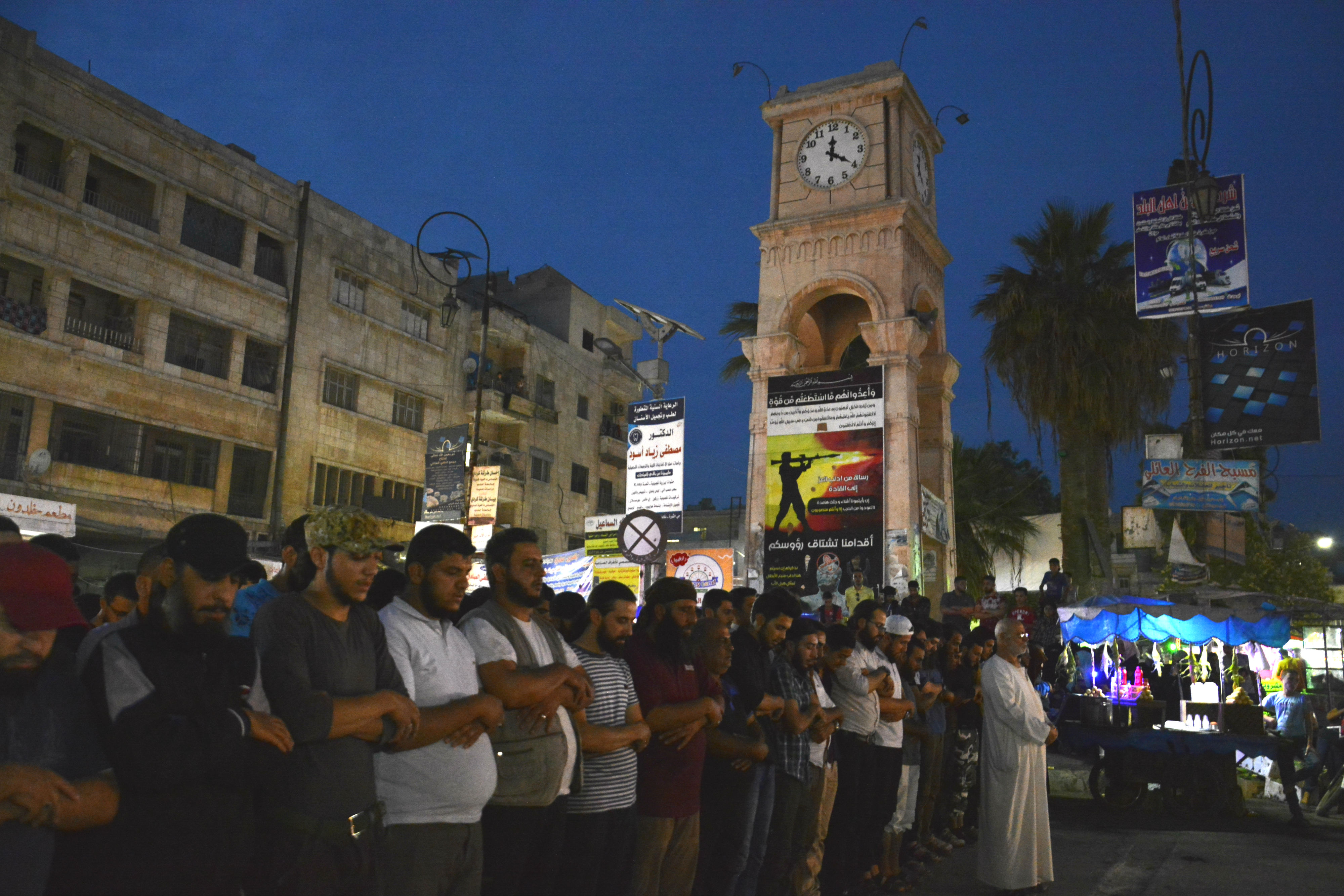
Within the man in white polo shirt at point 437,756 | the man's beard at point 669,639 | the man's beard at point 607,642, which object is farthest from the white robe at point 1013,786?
the man in white polo shirt at point 437,756

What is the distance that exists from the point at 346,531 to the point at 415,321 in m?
27.8

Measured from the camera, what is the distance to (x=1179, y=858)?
8.66m

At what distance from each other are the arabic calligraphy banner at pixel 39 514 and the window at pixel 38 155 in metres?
7.98

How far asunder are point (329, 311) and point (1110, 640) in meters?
Answer: 20.9

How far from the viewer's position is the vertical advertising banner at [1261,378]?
45.0 feet

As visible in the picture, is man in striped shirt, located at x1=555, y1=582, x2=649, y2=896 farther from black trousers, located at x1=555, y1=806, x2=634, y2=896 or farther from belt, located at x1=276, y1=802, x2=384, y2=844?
belt, located at x1=276, y1=802, x2=384, y2=844

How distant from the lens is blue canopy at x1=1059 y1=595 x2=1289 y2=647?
14203 mm

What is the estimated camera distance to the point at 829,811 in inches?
258

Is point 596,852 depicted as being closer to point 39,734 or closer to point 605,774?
point 605,774

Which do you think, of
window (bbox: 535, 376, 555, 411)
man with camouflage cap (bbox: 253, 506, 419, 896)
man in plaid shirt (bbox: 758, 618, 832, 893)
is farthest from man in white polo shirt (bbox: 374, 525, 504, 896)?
window (bbox: 535, 376, 555, 411)

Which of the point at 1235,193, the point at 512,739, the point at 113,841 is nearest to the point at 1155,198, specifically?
the point at 1235,193

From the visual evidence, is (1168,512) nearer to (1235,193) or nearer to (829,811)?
(1235,193)

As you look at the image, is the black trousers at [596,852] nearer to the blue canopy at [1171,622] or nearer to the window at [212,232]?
the blue canopy at [1171,622]

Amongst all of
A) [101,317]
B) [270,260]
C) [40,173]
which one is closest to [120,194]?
[40,173]
